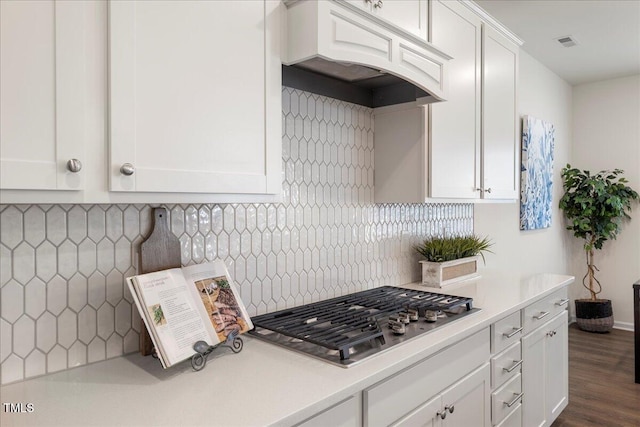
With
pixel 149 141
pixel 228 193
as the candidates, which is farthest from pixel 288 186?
pixel 149 141

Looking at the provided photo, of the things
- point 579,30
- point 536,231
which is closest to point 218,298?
point 579,30

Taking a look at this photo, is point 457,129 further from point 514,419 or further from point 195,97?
point 195,97

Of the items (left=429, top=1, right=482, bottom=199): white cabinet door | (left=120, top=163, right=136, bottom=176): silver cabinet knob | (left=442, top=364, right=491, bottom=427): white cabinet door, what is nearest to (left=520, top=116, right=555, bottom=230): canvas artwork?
(left=429, top=1, right=482, bottom=199): white cabinet door

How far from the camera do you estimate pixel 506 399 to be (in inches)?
81.4

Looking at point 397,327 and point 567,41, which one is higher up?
point 567,41

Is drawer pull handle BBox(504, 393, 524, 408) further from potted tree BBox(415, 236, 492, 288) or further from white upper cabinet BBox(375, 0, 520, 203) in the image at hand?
white upper cabinet BBox(375, 0, 520, 203)

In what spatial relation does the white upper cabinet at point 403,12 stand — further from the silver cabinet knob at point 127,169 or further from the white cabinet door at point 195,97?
the silver cabinet knob at point 127,169

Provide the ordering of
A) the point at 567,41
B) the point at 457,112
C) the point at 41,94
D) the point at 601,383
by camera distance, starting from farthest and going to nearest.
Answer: the point at 567,41, the point at 601,383, the point at 457,112, the point at 41,94

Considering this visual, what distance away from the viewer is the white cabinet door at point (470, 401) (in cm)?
165

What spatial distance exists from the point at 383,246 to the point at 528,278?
1043mm

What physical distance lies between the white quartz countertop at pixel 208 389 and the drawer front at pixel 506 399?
688mm

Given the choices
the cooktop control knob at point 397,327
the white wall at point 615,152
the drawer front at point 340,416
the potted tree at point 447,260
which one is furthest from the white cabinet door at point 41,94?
the white wall at point 615,152

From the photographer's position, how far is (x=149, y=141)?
108 cm

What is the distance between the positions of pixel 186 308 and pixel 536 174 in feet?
13.0
